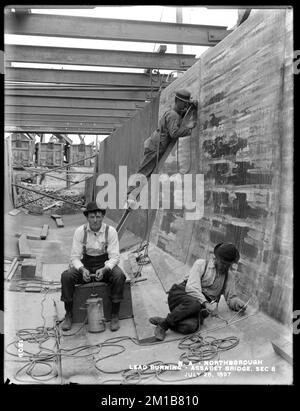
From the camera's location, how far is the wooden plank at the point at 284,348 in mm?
4023

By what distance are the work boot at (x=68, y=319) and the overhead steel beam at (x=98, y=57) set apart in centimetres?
489

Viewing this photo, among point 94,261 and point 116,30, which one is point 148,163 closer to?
point 94,261

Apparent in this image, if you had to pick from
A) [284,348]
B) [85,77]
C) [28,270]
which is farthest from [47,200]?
[284,348]

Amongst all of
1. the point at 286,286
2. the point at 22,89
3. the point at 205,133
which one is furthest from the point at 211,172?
the point at 22,89

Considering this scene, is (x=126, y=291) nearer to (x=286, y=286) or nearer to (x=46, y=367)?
(x=46, y=367)

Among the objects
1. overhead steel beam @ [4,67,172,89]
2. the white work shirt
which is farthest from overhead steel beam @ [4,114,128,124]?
the white work shirt

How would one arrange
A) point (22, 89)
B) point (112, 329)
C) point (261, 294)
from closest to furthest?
point (261, 294) → point (112, 329) → point (22, 89)

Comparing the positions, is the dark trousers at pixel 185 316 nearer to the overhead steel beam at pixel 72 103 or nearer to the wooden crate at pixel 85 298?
the wooden crate at pixel 85 298

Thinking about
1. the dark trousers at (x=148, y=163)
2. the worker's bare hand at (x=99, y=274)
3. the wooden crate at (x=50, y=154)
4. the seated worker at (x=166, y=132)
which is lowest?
the worker's bare hand at (x=99, y=274)

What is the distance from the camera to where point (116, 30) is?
7.60 meters

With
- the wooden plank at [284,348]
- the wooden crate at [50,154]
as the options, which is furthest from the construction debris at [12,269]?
the wooden crate at [50,154]

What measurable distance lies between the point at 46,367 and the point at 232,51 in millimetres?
4733

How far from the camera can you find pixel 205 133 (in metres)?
7.45

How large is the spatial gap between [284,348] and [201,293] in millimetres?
1185
